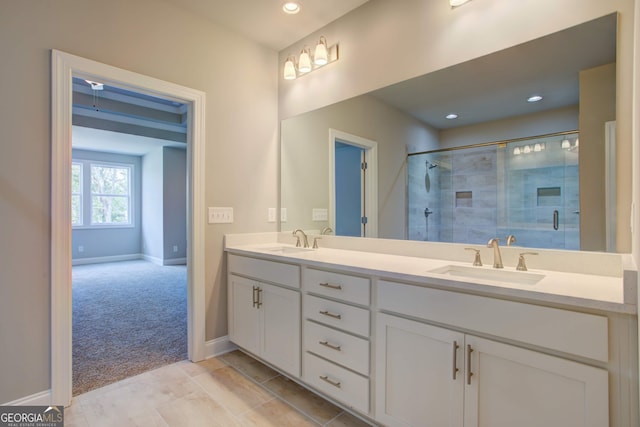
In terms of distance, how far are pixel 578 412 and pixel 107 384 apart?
2.52m

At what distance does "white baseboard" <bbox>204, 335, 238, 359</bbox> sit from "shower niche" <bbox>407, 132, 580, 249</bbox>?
172cm

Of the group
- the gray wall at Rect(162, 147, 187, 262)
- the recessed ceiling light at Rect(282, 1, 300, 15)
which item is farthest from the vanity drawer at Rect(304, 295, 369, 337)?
the gray wall at Rect(162, 147, 187, 262)

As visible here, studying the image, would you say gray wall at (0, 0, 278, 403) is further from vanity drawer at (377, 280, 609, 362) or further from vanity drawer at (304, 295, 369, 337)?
vanity drawer at (377, 280, 609, 362)

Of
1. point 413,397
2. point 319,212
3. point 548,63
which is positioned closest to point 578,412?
point 413,397

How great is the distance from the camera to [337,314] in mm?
1712

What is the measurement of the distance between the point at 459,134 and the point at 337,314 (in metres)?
1.26

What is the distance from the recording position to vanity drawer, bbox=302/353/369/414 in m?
1.59

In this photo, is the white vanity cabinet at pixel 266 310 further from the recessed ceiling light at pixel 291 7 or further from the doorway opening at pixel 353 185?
the recessed ceiling light at pixel 291 7

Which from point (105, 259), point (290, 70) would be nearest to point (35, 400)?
point (290, 70)

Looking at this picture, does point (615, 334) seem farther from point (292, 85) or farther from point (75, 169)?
point (75, 169)

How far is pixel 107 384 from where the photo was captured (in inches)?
81.5

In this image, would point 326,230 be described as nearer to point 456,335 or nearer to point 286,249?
point 286,249

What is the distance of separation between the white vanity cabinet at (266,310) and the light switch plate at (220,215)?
29cm

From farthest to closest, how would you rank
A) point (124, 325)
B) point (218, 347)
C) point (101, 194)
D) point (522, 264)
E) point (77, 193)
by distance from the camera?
point (101, 194)
point (77, 193)
point (124, 325)
point (218, 347)
point (522, 264)
